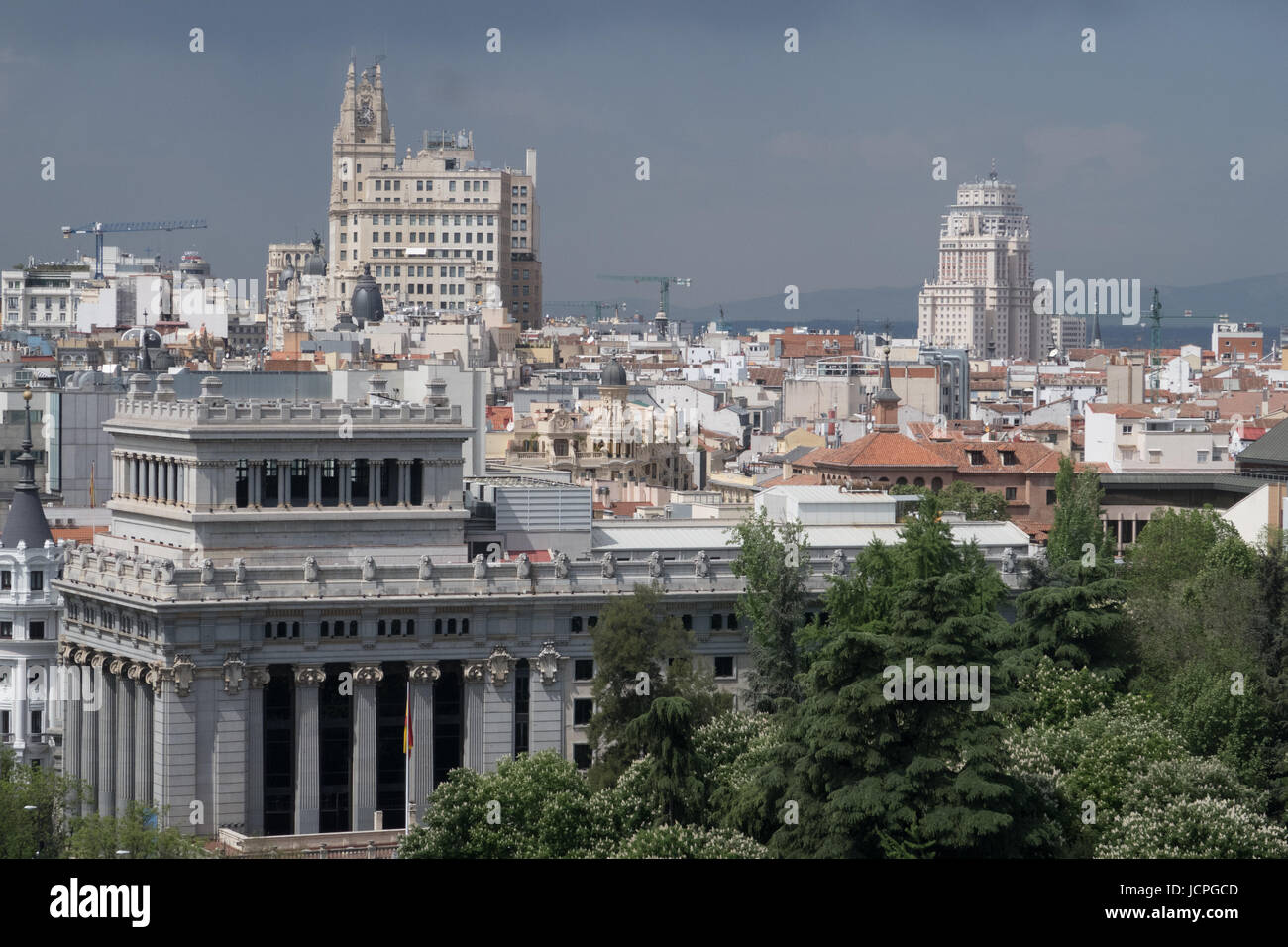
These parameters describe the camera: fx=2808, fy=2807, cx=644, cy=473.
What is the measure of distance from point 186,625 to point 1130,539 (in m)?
Result: 67.5

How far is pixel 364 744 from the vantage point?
74.9 metres

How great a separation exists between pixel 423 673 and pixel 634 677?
7.19 meters

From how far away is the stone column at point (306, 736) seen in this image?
7419 centimetres

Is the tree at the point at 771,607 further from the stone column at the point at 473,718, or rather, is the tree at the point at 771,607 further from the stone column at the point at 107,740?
the stone column at the point at 107,740

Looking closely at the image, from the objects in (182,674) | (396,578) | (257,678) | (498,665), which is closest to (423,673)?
(498,665)

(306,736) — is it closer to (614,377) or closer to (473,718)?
(473,718)

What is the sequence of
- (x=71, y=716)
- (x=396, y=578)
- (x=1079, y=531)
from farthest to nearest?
(x=1079, y=531) → (x=71, y=716) → (x=396, y=578)

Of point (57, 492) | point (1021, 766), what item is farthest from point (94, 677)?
point (57, 492)

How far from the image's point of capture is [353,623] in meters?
75.1

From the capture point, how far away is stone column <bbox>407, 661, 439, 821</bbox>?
246ft

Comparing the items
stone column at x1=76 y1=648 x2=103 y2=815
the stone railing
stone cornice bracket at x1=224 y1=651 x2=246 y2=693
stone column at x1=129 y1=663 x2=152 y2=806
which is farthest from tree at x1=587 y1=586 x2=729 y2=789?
stone column at x1=76 y1=648 x2=103 y2=815

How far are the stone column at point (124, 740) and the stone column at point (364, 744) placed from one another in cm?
619

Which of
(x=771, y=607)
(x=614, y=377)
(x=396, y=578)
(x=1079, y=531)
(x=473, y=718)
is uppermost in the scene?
(x=614, y=377)
